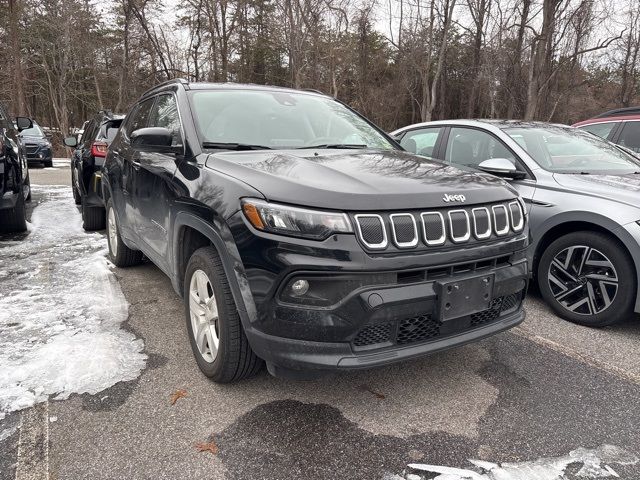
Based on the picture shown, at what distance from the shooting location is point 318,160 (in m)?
2.59

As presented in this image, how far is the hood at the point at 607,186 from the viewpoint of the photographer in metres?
3.32

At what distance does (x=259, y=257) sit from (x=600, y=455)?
1730 millimetres

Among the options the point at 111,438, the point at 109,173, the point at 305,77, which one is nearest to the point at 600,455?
the point at 111,438

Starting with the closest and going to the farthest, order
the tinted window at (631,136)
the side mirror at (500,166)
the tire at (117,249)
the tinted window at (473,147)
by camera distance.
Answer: the side mirror at (500,166), the tinted window at (473,147), the tire at (117,249), the tinted window at (631,136)

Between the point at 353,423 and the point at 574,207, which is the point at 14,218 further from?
the point at 574,207

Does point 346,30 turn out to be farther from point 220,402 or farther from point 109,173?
point 220,402

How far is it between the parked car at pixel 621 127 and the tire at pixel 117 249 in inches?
236

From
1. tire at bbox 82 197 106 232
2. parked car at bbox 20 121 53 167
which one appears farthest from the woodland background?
tire at bbox 82 197 106 232

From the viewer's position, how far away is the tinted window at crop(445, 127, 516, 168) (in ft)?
14.1

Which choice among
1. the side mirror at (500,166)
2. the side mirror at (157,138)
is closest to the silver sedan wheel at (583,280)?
the side mirror at (500,166)

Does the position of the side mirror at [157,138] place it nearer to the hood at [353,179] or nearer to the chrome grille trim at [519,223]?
the hood at [353,179]

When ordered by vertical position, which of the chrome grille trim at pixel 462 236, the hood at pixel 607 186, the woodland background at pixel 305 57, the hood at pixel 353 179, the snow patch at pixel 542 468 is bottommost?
the snow patch at pixel 542 468

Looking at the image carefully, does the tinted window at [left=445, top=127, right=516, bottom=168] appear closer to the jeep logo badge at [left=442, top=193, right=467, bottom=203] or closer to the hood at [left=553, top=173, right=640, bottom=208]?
the hood at [left=553, top=173, right=640, bottom=208]

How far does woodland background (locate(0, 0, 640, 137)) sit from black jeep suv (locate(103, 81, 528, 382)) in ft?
62.5
